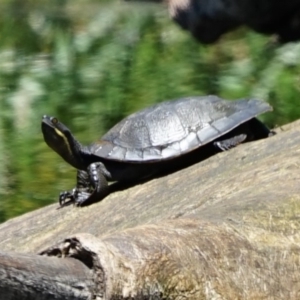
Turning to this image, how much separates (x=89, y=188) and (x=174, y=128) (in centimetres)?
40

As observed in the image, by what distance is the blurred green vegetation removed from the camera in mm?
5484

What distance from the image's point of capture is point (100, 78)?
615 centimetres

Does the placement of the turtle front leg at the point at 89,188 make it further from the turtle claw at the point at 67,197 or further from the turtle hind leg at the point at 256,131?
the turtle hind leg at the point at 256,131

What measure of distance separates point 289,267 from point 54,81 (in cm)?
391

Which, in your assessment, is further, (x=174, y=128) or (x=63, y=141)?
(x=63, y=141)

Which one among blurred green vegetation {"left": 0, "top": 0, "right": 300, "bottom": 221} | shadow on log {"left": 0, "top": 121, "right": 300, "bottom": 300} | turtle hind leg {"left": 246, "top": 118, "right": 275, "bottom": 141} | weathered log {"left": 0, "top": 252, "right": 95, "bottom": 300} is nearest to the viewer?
weathered log {"left": 0, "top": 252, "right": 95, "bottom": 300}

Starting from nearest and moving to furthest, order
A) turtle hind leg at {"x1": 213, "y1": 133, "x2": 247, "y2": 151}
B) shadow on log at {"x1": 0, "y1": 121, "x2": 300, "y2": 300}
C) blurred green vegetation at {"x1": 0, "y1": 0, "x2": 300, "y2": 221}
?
shadow on log at {"x1": 0, "y1": 121, "x2": 300, "y2": 300} → turtle hind leg at {"x1": 213, "y1": 133, "x2": 247, "y2": 151} → blurred green vegetation at {"x1": 0, "y1": 0, "x2": 300, "y2": 221}

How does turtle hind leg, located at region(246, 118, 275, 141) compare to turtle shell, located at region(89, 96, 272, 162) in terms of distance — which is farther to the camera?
turtle hind leg, located at region(246, 118, 275, 141)

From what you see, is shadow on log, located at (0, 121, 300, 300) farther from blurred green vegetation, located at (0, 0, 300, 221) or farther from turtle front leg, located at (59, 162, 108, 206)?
blurred green vegetation, located at (0, 0, 300, 221)

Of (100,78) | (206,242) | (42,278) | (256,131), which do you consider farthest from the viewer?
(100,78)

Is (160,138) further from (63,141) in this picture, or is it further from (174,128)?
(63,141)

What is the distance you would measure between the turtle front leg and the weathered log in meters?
1.97

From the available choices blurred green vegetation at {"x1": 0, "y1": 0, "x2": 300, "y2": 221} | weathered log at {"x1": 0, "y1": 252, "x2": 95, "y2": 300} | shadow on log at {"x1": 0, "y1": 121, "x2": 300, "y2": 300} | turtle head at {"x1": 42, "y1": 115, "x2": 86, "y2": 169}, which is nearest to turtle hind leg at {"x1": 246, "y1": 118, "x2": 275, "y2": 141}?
→ shadow on log at {"x1": 0, "y1": 121, "x2": 300, "y2": 300}

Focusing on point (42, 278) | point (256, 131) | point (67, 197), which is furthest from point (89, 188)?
point (42, 278)
